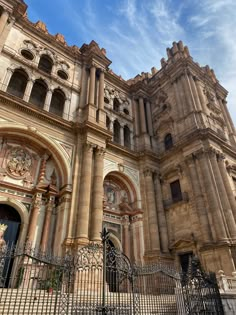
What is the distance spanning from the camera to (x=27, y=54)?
19.0 metres

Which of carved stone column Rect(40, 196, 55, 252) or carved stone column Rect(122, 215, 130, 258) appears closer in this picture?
carved stone column Rect(40, 196, 55, 252)

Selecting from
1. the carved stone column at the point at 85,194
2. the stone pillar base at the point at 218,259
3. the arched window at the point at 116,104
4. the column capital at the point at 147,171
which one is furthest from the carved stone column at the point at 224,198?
the arched window at the point at 116,104

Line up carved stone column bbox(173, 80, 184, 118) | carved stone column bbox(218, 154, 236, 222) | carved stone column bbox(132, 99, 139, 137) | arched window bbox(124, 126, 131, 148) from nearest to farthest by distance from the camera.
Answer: carved stone column bbox(218, 154, 236, 222) < carved stone column bbox(173, 80, 184, 118) < arched window bbox(124, 126, 131, 148) < carved stone column bbox(132, 99, 139, 137)

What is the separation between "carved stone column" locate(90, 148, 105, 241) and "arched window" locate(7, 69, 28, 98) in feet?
23.4

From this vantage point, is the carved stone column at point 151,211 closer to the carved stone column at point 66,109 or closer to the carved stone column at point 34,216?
the carved stone column at point 66,109

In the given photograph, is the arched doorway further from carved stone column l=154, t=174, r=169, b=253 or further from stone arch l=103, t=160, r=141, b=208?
carved stone column l=154, t=174, r=169, b=253

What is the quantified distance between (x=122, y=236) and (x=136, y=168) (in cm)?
576

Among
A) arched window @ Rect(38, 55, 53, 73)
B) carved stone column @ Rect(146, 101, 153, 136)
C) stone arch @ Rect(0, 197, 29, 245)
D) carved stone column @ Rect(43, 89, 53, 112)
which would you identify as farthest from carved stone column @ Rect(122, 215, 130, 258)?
arched window @ Rect(38, 55, 53, 73)

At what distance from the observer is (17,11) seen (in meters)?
18.6

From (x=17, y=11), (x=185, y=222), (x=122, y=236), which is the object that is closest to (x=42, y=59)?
(x=17, y=11)

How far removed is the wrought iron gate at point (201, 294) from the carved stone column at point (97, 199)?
5.62m

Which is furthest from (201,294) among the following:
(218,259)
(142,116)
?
(142,116)

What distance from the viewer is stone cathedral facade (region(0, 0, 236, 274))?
1379 cm

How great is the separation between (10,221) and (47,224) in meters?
1.98
